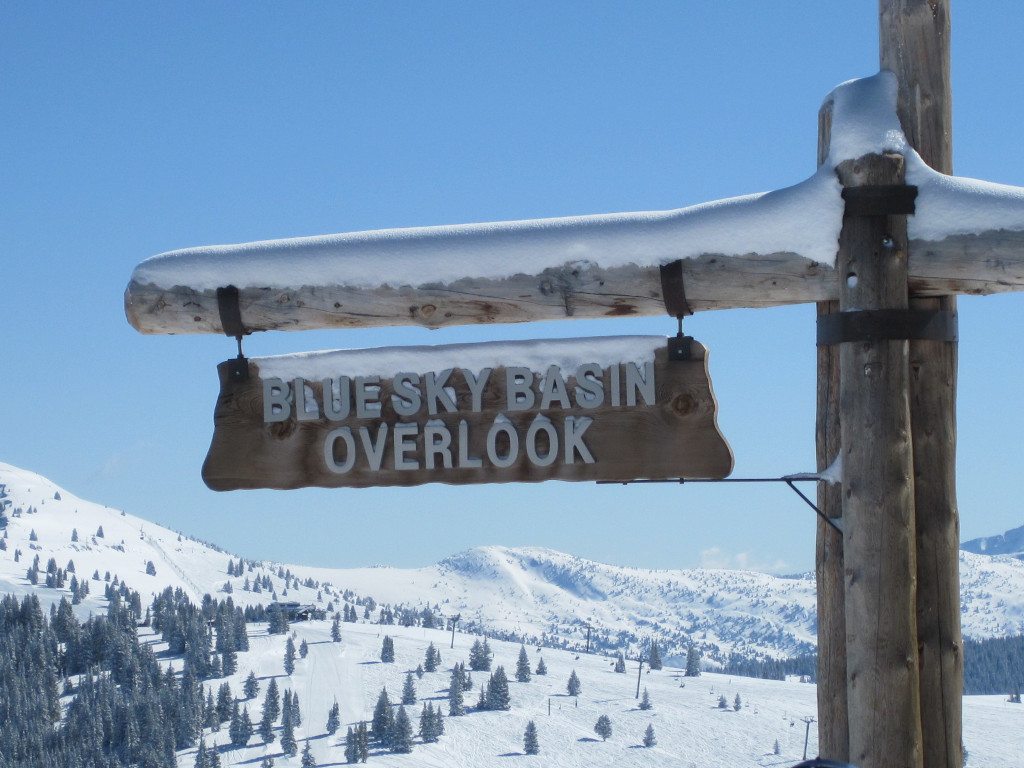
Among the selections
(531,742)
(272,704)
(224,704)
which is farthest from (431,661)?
(224,704)

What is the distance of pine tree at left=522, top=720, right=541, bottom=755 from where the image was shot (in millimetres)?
156750

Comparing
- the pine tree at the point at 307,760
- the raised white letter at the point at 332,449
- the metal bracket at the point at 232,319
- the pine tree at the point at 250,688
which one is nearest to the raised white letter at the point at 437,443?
the raised white letter at the point at 332,449

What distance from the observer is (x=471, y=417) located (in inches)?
204

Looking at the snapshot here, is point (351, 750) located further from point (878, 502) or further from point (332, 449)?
point (878, 502)

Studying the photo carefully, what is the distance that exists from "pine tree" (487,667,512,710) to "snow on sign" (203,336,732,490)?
170 metres

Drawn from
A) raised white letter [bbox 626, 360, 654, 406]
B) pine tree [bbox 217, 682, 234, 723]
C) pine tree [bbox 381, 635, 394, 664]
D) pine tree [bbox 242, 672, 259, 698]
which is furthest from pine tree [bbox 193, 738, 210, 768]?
raised white letter [bbox 626, 360, 654, 406]

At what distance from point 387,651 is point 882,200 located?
193m

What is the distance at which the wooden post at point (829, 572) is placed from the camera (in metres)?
5.14

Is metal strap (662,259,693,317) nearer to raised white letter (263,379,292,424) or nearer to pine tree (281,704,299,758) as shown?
raised white letter (263,379,292,424)

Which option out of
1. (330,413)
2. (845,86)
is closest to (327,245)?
(330,413)

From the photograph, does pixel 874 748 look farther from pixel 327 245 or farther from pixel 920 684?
pixel 327 245

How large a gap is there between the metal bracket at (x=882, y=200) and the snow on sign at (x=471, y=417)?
36.6 inches

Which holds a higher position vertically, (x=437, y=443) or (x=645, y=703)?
(x=437, y=443)

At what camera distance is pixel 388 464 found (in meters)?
5.23
